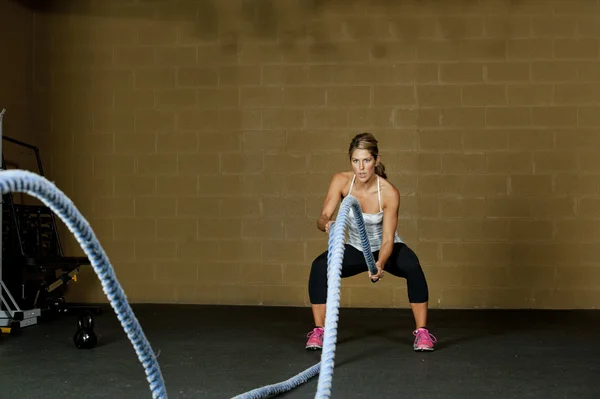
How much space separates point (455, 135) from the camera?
17.7ft

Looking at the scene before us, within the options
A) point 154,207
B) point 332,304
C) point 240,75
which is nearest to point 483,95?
point 240,75

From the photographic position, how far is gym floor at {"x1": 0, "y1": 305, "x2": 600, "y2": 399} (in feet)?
8.50

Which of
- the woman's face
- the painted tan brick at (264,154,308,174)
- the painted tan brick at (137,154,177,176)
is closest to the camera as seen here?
the woman's face

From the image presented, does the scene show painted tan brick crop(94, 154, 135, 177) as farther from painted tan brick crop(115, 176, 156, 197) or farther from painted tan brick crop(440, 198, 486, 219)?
painted tan brick crop(440, 198, 486, 219)

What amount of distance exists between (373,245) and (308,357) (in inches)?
26.5

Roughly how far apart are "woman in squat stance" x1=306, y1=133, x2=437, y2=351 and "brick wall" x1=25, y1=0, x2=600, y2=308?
190cm

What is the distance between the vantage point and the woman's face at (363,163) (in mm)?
3350

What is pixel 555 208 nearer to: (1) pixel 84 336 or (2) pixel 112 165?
(2) pixel 112 165

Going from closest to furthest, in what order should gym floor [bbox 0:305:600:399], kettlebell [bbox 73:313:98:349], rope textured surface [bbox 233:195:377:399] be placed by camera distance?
rope textured surface [bbox 233:195:377:399], gym floor [bbox 0:305:600:399], kettlebell [bbox 73:313:98:349]

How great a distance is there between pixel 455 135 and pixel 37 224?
3144 mm

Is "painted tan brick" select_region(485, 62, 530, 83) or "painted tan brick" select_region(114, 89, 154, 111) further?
"painted tan brick" select_region(114, 89, 154, 111)

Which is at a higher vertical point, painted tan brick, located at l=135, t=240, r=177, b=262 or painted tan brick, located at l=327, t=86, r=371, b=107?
painted tan brick, located at l=327, t=86, r=371, b=107

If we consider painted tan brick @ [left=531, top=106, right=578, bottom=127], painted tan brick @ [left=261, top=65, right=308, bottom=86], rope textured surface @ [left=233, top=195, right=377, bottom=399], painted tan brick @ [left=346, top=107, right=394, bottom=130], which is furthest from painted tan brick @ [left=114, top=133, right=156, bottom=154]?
rope textured surface @ [left=233, top=195, right=377, bottom=399]

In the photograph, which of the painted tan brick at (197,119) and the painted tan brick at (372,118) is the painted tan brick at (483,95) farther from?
the painted tan brick at (197,119)
